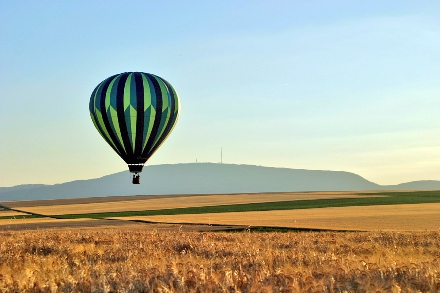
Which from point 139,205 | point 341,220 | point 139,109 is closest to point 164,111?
point 139,109

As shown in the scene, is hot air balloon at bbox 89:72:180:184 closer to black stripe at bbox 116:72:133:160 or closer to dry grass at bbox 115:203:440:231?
black stripe at bbox 116:72:133:160

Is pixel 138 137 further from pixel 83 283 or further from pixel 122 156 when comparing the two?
pixel 83 283

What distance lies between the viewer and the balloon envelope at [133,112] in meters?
47.2

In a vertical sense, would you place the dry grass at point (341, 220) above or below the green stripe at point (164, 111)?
below

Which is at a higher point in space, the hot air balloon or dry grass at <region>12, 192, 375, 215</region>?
the hot air balloon

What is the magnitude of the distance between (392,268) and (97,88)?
40573 mm

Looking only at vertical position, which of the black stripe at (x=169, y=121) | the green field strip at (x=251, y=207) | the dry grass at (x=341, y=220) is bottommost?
the dry grass at (x=341, y=220)

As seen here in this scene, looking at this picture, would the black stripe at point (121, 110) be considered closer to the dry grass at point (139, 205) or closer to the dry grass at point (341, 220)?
the dry grass at point (341, 220)

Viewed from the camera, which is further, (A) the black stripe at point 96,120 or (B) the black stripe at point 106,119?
(A) the black stripe at point 96,120

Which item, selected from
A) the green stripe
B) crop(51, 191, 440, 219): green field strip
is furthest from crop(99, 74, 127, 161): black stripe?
crop(51, 191, 440, 219): green field strip

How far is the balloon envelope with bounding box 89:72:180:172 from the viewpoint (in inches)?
1860

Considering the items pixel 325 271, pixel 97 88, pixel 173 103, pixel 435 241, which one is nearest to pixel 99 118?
pixel 97 88

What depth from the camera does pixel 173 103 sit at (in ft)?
161

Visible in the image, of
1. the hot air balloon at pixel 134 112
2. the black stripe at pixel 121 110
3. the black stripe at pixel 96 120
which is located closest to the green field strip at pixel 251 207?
the black stripe at pixel 96 120
